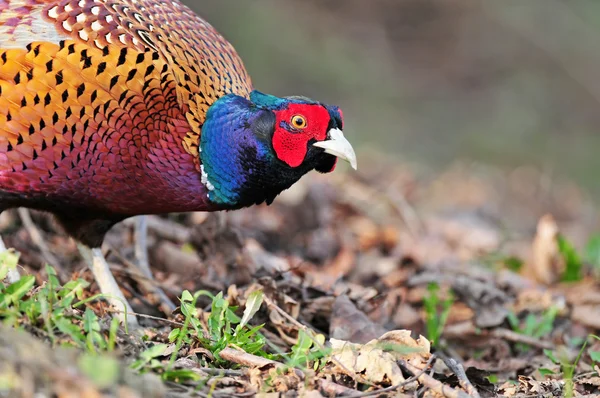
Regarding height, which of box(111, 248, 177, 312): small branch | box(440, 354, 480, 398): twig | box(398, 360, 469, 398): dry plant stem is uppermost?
box(398, 360, 469, 398): dry plant stem

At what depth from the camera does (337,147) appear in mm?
3762

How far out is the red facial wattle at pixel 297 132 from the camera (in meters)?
3.77

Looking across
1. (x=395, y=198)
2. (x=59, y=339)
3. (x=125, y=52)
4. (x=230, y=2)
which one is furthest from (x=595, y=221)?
(x=230, y=2)

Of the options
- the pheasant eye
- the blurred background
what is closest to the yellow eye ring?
the pheasant eye

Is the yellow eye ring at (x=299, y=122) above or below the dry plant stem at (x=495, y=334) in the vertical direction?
above

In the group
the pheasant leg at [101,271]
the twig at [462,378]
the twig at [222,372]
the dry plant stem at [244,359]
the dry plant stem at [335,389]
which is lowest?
the pheasant leg at [101,271]

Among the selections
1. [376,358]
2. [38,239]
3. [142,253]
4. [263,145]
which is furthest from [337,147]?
[38,239]

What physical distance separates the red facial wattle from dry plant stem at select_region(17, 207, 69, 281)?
1.71 meters

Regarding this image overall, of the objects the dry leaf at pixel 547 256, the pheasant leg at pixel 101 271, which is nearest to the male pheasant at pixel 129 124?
the pheasant leg at pixel 101 271

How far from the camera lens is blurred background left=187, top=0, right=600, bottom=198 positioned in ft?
44.1

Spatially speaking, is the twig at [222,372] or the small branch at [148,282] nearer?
the twig at [222,372]

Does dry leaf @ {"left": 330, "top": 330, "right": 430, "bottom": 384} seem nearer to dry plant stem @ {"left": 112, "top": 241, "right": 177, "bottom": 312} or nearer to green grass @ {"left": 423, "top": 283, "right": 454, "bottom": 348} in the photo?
green grass @ {"left": 423, "top": 283, "right": 454, "bottom": 348}

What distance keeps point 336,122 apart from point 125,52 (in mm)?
1079

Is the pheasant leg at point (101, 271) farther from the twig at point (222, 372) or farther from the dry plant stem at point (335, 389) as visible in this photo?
the dry plant stem at point (335, 389)
